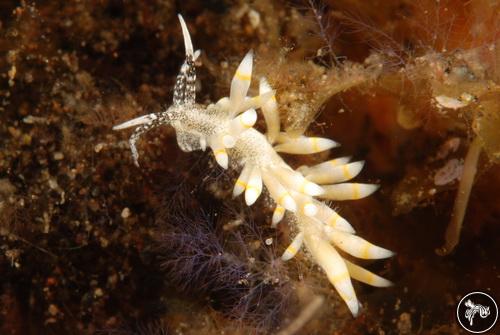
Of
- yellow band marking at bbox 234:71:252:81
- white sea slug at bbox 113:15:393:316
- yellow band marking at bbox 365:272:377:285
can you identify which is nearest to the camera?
yellow band marking at bbox 234:71:252:81

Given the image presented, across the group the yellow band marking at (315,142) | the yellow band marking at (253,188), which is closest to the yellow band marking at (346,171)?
the yellow band marking at (315,142)

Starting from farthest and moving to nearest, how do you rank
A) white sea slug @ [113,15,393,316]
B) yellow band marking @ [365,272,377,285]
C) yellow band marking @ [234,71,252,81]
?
yellow band marking @ [365,272,377,285]
white sea slug @ [113,15,393,316]
yellow band marking @ [234,71,252,81]

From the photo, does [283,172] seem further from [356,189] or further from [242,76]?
[242,76]

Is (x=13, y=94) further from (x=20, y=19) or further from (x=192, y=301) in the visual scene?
(x=192, y=301)

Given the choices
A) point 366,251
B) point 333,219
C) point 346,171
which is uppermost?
point 346,171

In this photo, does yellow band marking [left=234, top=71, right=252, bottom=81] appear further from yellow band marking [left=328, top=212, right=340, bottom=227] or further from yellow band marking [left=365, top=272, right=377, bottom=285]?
yellow band marking [left=365, top=272, right=377, bottom=285]

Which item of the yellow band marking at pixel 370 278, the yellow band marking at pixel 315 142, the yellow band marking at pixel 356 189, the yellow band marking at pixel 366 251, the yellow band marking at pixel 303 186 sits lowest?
the yellow band marking at pixel 370 278

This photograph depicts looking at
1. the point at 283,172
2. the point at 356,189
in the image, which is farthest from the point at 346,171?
the point at 283,172

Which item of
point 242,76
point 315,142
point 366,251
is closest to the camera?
point 242,76

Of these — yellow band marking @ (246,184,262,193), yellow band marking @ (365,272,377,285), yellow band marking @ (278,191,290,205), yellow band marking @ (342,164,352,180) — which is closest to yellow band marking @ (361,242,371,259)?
yellow band marking @ (365,272,377,285)

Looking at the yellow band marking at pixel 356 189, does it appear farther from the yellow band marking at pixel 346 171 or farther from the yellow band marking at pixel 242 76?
the yellow band marking at pixel 242 76
